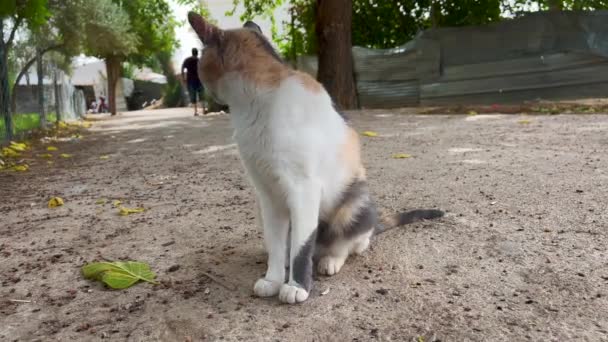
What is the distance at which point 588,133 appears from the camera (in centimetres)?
595

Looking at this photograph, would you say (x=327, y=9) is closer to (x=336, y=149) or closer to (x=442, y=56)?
(x=442, y=56)

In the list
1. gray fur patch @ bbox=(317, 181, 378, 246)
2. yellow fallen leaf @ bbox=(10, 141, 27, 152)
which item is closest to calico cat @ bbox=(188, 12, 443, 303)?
gray fur patch @ bbox=(317, 181, 378, 246)

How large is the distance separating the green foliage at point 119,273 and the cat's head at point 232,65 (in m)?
0.93

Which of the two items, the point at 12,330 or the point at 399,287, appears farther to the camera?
the point at 399,287

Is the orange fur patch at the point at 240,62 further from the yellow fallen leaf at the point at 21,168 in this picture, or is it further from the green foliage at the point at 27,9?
the yellow fallen leaf at the point at 21,168

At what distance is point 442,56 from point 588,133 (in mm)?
6409

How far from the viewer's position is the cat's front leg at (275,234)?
223cm

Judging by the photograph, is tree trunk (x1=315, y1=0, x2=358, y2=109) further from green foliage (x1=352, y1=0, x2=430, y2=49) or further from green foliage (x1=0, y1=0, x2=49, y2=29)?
green foliage (x1=0, y1=0, x2=49, y2=29)

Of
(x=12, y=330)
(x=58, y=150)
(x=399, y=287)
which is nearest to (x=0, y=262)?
(x=12, y=330)

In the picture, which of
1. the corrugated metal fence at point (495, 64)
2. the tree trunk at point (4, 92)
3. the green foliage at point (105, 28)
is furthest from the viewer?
the green foliage at point (105, 28)

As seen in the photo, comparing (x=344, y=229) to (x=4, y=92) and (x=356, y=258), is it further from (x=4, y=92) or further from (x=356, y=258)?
(x=4, y=92)

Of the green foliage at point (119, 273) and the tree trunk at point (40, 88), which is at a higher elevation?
the tree trunk at point (40, 88)

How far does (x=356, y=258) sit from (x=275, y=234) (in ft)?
1.72

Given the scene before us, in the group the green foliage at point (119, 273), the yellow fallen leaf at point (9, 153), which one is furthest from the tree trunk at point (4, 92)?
the green foliage at point (119, 273)
